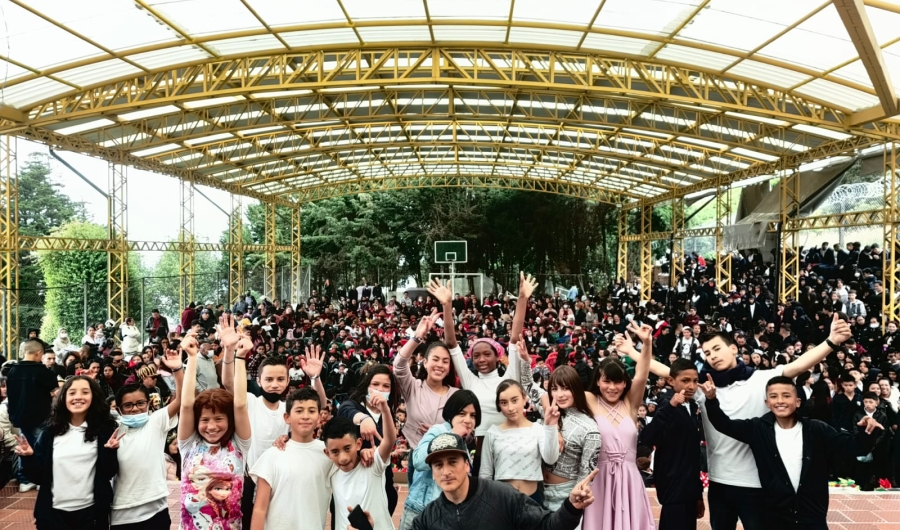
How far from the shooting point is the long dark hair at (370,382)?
3.73 meters

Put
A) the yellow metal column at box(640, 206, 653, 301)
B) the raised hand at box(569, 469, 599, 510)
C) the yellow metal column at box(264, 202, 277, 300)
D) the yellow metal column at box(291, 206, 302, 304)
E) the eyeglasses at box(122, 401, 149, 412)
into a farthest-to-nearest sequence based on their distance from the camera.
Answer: the yellow metal column at box(291, 206, 302, 304), the yellow metal column at box(640, 206, 653, 301), the yellow metal column at box(264, 202, 277, 300), the eyeglasses at box(122, 401, 149, 412), the raised hand at box(569, 469, 599, 510)

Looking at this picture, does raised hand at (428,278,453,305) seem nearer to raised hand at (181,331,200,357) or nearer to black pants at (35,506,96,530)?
raised hand at (181,331,200,357)

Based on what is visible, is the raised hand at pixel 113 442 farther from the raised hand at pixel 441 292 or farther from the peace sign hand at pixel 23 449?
the raised hand at pixel 441 292

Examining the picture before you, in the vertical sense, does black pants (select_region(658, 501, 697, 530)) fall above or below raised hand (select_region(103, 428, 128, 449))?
below

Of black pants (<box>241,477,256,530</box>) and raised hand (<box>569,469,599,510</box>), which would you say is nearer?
raised hand (<box>569,469,599,510</box>)

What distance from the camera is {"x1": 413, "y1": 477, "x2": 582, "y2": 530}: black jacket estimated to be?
96.7 inches

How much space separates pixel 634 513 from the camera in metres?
3.35

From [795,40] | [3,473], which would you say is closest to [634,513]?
[3,473]

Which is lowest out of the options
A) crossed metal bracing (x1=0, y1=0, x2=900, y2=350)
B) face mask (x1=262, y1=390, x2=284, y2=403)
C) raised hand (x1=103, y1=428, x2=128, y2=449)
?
raised hand (x1=103, y1=428, x2=128, y2=449)

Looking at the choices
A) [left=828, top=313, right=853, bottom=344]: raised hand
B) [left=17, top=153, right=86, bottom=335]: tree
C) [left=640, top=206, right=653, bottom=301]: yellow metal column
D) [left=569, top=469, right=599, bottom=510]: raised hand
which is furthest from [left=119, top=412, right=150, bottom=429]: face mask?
[left=17, top=153, right=86, bottom=335]: tree

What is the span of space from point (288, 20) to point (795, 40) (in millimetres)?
7908

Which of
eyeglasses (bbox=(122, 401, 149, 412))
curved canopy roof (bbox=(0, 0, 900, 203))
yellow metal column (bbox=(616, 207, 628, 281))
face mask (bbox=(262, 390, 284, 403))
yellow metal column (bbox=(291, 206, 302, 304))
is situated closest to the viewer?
eyeglasses (bbox=(122, 401, 149, 412))

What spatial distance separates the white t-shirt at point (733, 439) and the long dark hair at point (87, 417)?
3165mm

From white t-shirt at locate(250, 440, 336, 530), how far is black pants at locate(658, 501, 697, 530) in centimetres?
187
